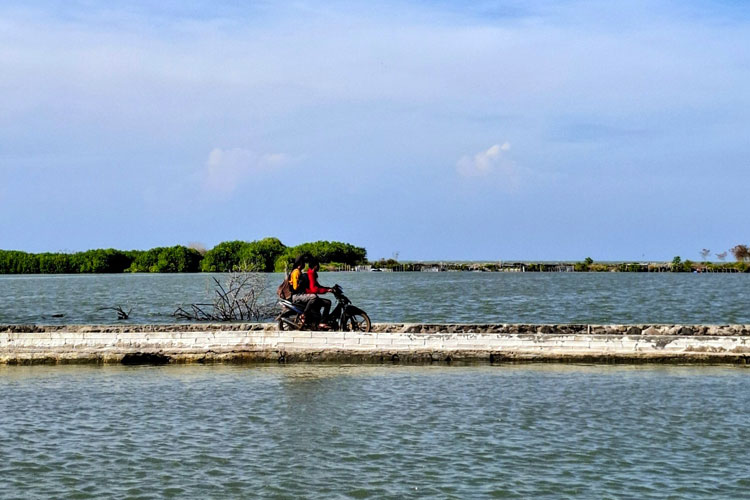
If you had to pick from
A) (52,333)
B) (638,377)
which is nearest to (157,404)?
(52,333)

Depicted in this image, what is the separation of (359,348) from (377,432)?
19.8ft

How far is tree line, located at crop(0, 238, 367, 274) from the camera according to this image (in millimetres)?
137000

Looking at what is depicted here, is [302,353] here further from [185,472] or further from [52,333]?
[185,472]

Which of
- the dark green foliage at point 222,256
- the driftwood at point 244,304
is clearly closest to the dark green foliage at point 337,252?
the dark green foliage at point 222,256

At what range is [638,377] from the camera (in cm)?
1599

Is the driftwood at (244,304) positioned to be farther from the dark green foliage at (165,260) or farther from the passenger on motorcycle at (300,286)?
the dark green foliage at (165,260)

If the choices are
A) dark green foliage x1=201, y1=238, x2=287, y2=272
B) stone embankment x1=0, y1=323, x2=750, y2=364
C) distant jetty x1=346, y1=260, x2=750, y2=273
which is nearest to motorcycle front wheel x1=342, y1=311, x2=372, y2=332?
stone embankment x1=0, y1=323, x2=750, y2=364

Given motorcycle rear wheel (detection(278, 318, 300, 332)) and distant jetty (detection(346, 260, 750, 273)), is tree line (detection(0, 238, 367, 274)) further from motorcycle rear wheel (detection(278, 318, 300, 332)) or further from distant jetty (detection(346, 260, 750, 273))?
motorcycle rear wheel (detection(278, 318, 300, 332))

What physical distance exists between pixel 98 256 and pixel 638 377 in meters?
130

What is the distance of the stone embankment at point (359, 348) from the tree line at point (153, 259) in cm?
11433

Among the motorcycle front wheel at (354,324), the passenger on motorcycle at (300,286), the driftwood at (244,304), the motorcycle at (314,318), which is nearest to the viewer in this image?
the passenger on motorcycle at (300,286)

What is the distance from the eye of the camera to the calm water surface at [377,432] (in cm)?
905

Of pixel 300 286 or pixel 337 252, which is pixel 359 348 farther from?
pixel 337 252

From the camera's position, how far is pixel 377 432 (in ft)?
37.8
